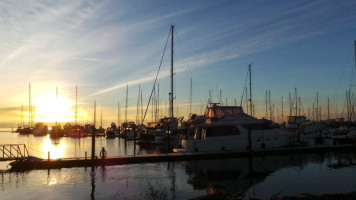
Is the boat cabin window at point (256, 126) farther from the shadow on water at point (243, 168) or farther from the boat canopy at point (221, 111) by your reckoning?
the shadow on water at point (243, 168)

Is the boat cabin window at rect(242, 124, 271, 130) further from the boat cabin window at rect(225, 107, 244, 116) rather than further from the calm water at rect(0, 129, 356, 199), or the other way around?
the calm water at rect(0, 129, 356, 199)

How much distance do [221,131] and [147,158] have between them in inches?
306

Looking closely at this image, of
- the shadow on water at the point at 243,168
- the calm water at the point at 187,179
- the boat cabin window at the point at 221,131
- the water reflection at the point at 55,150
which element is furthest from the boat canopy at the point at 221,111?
the water reflection at the point at 55,150

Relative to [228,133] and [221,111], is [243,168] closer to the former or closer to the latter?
[228,133]

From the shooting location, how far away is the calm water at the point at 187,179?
16.9m

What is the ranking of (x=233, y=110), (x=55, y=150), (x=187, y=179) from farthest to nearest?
1. (x=55, y=150)
2. (x=233, y=110)
3. (x=187, y=179)

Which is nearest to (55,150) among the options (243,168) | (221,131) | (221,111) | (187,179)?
(221,111)

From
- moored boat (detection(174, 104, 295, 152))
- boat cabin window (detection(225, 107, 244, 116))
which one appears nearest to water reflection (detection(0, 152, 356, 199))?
moored boat (detection(174, 104, 295, 152))

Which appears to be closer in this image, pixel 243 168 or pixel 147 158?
pixel 243 168

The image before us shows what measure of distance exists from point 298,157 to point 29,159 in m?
24.1

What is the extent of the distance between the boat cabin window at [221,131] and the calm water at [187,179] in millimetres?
3261

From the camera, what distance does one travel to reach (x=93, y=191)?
57.9ft

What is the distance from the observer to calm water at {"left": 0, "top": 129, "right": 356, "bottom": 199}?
16.9m

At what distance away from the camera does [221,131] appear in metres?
29.2
